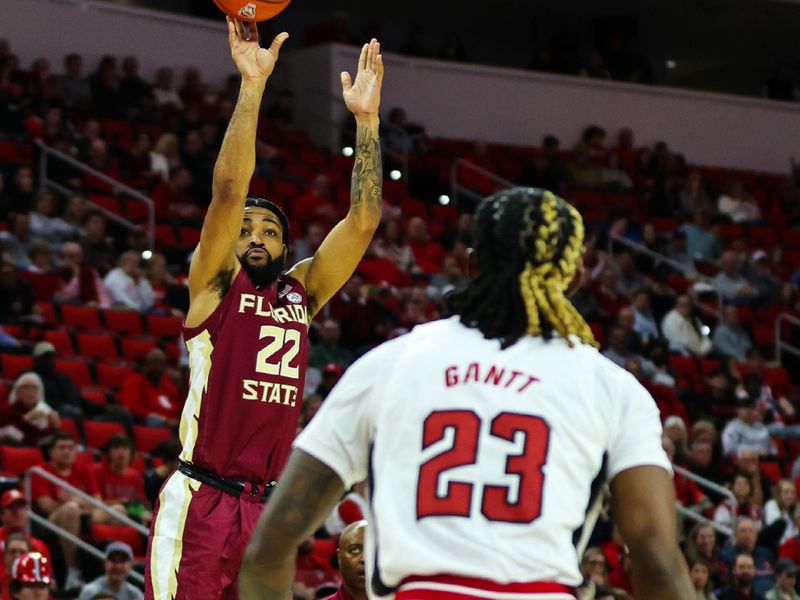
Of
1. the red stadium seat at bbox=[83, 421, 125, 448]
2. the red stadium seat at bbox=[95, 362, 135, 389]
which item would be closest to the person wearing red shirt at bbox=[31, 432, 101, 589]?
the red stadium seat at bbox=[83, 421, 125, 448]

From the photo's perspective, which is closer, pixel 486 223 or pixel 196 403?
pixel 486 223

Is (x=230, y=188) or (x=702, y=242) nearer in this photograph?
(x=230, y=188)

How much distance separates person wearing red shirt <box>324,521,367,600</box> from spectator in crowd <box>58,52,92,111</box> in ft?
42.0

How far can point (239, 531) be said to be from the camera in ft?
19.4

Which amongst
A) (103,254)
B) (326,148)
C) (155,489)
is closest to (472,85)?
(326,148)

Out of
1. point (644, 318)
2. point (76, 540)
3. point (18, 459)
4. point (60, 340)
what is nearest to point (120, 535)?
point (76, 540)

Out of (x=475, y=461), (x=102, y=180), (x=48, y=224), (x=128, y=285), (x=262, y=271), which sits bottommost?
(x=475, y=461)

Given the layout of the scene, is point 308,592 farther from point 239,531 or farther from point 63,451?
point 239,531

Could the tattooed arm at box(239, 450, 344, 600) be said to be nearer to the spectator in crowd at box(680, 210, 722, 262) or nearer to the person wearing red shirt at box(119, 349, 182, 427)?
the person wearing red shirt at box(119, 349, 182, 427)

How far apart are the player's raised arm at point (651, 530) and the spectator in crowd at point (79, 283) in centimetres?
1116

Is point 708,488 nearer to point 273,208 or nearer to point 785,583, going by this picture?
point 785,583

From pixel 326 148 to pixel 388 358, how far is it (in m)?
17.5

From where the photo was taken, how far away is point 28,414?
11656 millimetres

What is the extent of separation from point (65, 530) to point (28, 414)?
4.44ft
